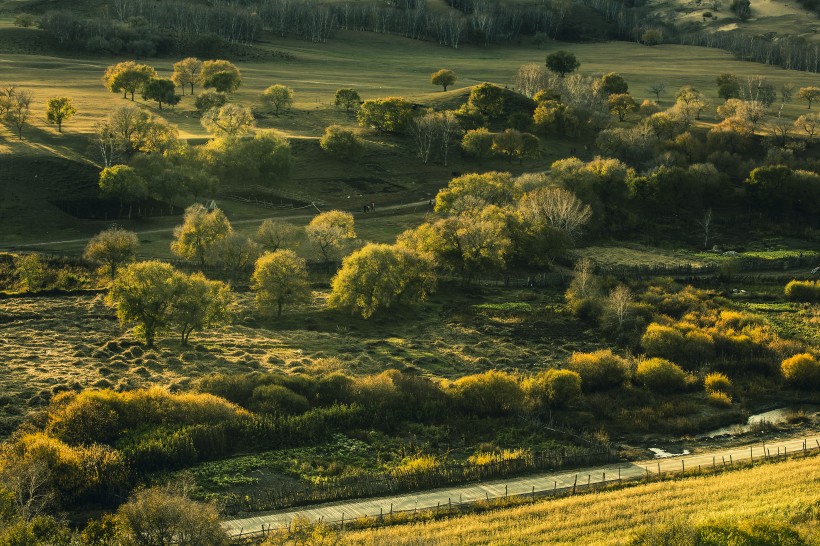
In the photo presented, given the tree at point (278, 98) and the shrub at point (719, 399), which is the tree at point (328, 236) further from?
the tree at point (278, 98)

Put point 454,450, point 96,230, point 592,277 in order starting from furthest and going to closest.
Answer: point 96,230 < point 592,277 < point 454,450

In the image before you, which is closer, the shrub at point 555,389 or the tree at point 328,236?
the shrub at point 555,389

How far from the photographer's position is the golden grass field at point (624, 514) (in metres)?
40.2

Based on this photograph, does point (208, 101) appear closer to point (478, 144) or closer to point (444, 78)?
point (478, 144)

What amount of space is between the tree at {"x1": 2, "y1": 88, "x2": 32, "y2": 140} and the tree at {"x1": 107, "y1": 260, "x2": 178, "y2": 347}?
56602mm

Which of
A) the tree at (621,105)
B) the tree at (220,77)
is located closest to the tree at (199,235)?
the tree at (220,77)

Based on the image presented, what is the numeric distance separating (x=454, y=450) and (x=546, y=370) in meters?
15.6

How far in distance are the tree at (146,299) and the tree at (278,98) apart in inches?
3107

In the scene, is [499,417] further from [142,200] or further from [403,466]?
[142,200]

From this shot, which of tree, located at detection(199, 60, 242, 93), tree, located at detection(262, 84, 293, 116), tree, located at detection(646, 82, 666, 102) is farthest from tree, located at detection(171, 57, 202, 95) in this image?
tree, located at detection(646, 82, 666, 102)

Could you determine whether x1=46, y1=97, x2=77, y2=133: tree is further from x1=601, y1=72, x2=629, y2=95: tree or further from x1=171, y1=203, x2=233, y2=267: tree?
x1=601, y1=72, x2=629, y2=95: tree

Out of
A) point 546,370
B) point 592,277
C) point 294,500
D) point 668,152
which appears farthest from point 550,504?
point 668,152

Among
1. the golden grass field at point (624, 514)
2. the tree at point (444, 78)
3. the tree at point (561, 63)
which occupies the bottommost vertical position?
the golden grass field at point (624, 514)

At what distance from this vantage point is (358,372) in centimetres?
6556
